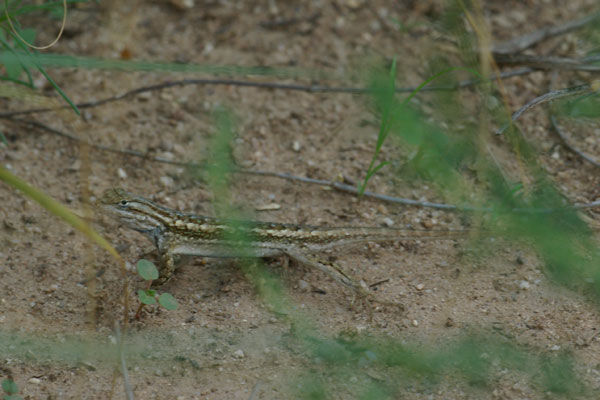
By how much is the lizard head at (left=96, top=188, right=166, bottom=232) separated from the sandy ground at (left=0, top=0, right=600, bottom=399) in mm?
273

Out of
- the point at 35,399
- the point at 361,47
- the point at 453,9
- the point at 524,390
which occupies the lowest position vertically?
the point at 35,399

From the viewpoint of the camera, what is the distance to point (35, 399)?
324 centimetres

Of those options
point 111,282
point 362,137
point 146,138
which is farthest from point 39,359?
point 362,137

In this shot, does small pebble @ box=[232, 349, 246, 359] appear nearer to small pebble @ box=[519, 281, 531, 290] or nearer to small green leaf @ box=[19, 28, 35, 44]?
small pebble @ box=[519, 281, 531, 290]

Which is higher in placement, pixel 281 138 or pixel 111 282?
pixel 281 138

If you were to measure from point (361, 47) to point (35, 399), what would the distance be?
389cm

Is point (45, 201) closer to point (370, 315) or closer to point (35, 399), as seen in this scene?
point (35, 399)

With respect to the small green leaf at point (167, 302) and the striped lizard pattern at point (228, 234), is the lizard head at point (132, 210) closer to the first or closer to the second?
the striped lizard pattern at point (228, 234)

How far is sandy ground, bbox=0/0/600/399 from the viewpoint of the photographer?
11.2 ft

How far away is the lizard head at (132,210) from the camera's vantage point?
3996 mm

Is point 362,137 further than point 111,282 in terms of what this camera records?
Yes

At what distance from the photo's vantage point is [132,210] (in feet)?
13.1

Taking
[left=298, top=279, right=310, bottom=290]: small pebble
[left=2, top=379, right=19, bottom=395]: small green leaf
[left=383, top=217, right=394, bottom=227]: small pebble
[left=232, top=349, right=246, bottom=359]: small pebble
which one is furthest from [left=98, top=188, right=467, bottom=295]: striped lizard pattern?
[left=2, top=379, right=19, bottom=395]: small green leaf

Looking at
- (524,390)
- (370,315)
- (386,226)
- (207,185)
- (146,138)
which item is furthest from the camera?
(146,138)
